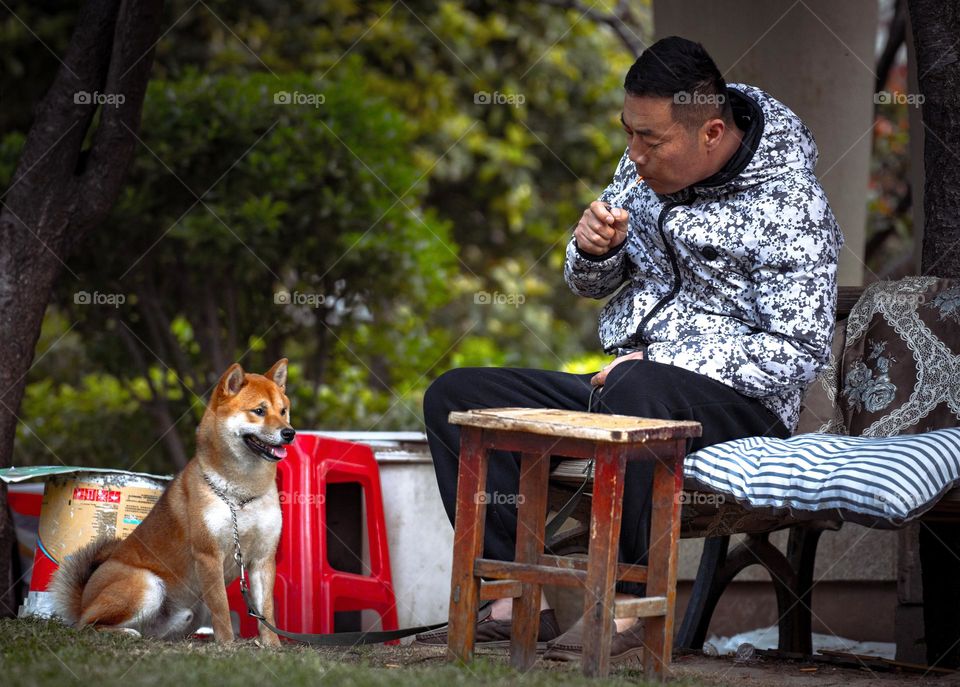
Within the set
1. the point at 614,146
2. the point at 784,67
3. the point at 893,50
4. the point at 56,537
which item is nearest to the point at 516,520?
the point at 56,537

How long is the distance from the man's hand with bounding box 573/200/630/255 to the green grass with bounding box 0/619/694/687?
1.23 meters

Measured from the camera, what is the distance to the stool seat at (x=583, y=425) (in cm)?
260

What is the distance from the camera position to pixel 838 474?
2814 millimetres

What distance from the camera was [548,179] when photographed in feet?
35.2

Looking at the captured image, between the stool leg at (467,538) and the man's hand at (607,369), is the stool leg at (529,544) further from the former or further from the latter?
the man's hand at (607,369)

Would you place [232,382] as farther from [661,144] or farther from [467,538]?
[661,144]

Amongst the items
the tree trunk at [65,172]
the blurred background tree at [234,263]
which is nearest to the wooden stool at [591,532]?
the tree trunk at [65,172]

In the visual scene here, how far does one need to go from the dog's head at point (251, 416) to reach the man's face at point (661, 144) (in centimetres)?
144

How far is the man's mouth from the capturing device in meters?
3.69

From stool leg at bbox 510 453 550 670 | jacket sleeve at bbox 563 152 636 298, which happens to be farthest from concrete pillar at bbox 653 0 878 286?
stool leg at bbox 510 453 550 670

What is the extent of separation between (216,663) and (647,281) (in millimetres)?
1730

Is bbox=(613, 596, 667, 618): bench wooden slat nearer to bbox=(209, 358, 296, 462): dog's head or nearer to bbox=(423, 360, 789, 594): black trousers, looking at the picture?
bbox=(423, 360, 789, 594): black trousers

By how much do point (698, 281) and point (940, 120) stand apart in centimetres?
113

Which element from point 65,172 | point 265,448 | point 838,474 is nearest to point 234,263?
point 65,172
